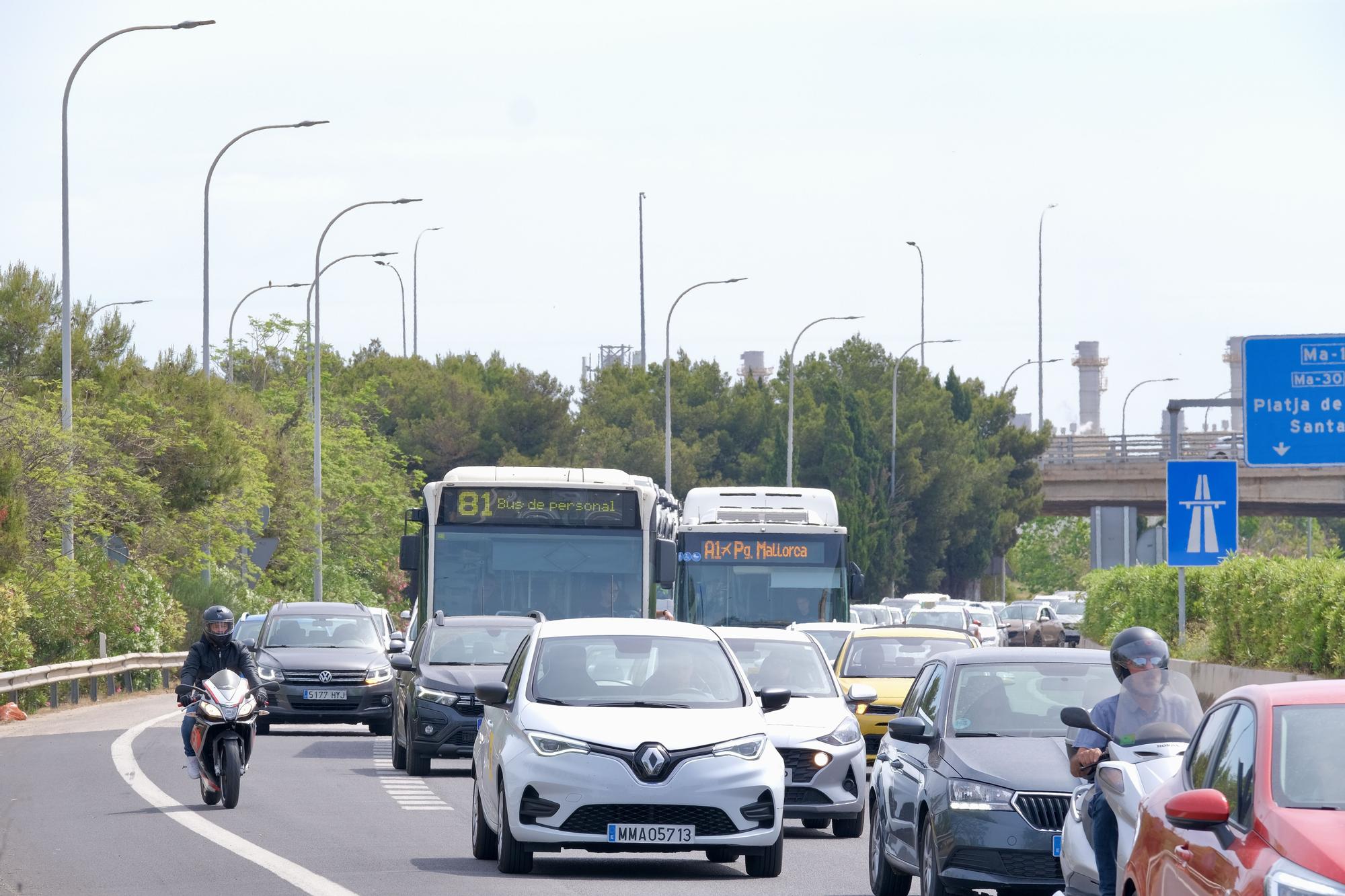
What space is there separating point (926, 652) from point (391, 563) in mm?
44751

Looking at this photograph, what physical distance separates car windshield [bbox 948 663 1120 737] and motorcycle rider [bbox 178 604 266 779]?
721 cm

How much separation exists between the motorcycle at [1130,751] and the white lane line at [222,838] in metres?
3.96

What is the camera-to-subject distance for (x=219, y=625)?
57.9ft

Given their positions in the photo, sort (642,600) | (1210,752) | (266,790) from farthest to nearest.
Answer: (642,600)
(266,790)
(1210,752)

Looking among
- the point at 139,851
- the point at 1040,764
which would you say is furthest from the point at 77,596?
the point at 1040,764

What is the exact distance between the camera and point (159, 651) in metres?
40.9

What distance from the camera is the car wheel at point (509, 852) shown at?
42.0ft

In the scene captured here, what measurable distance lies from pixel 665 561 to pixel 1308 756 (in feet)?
57.6

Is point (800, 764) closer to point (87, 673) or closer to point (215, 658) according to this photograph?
point (215, 658)

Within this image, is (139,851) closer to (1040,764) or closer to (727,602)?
(1040,764)

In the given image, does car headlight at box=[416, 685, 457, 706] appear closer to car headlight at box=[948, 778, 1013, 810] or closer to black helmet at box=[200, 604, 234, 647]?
black helmet at box=[200, 604, 234, 647]

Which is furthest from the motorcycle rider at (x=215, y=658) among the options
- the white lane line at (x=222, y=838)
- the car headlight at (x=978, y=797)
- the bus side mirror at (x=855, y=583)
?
the bus side mirror at (x=855, y=583)

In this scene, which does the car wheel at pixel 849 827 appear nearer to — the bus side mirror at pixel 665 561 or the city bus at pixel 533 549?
the bus side mirror at pixel 665 561

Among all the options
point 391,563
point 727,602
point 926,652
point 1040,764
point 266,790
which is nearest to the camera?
point 1040,764
